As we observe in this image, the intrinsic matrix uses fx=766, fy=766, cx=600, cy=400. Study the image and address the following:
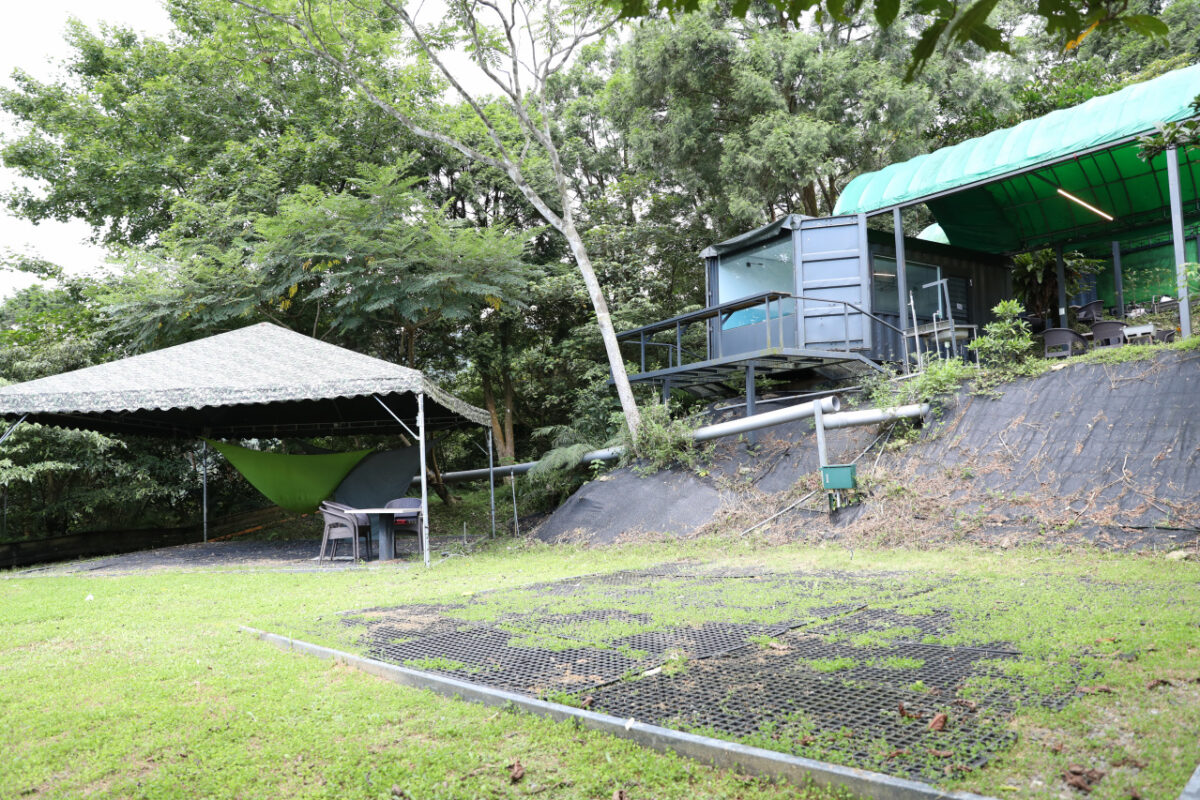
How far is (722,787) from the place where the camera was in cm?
192

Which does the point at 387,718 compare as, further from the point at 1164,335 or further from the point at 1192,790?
the point at 1164,335

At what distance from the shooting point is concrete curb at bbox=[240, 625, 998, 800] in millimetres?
1777

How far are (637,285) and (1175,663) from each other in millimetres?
11869

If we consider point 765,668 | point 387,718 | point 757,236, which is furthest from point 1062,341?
point 387,718

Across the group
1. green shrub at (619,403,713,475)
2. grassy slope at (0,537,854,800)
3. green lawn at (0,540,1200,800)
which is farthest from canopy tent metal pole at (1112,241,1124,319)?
grassy slope at (0,537,854,800)

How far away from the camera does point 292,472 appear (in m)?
10.9

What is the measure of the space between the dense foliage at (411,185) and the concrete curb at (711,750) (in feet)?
28.4

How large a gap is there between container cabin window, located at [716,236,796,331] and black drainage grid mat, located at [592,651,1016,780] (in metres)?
8.84

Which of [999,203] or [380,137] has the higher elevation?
[380,137]

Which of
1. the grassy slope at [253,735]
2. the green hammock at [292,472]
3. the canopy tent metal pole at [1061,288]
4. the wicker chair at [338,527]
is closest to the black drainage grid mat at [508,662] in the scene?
the grassy slope at [253,735]

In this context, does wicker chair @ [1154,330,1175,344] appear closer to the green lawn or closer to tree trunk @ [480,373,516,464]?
the green lawn

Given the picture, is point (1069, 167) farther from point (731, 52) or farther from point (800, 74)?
point (731, 52)

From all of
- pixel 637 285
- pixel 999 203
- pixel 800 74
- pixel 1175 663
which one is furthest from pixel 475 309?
pixel 1175 663

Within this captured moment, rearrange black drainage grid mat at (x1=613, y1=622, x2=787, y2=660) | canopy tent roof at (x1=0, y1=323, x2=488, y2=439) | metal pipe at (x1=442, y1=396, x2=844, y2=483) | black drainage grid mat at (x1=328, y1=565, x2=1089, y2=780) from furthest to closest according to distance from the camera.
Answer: metal pipe at (x1=442, y1=396, x2=844, y2=483) < canopy tent roof at (x1=0, y1=323, x2=488, y2=439) < black drainage grid mat at (x1=613, y1=622, x2=787, y2=660) < black drainage grid mat at (x1=328, y1=565, x2=1089, y2=780)
